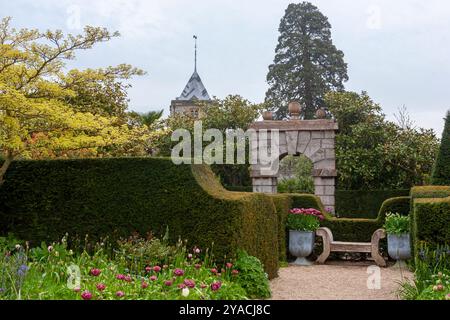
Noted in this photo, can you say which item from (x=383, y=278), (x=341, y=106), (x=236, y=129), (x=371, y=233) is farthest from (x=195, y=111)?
(x=383, y=278)

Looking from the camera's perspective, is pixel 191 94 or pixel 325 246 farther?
pixel 191 94

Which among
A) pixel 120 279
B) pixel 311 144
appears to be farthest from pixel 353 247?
pixel 120 279

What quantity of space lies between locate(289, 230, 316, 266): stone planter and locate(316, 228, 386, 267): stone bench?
14.9 inches

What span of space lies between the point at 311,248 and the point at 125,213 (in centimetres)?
574

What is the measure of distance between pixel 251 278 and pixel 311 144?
9697 millimetres

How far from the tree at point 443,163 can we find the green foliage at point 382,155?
709 centimetres

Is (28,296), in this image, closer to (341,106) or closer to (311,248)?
(311,248)

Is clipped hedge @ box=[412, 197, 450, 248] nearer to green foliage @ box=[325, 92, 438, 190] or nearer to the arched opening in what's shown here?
the arched opening

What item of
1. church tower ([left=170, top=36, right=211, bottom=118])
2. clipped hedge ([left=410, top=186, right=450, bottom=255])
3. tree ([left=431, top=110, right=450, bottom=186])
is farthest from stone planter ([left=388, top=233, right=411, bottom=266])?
church tower ([left=170, top=36, right=211, bottom=118])

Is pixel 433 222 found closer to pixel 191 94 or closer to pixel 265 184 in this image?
pixel 265 184

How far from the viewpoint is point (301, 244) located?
39.4 feet

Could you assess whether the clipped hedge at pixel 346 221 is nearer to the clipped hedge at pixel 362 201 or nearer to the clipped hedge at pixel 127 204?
the clipped hedge at pixel 127 204

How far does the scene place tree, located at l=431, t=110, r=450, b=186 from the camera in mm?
12180

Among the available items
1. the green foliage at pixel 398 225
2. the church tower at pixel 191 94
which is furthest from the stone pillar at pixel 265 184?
the church tower at pixel 191 94
